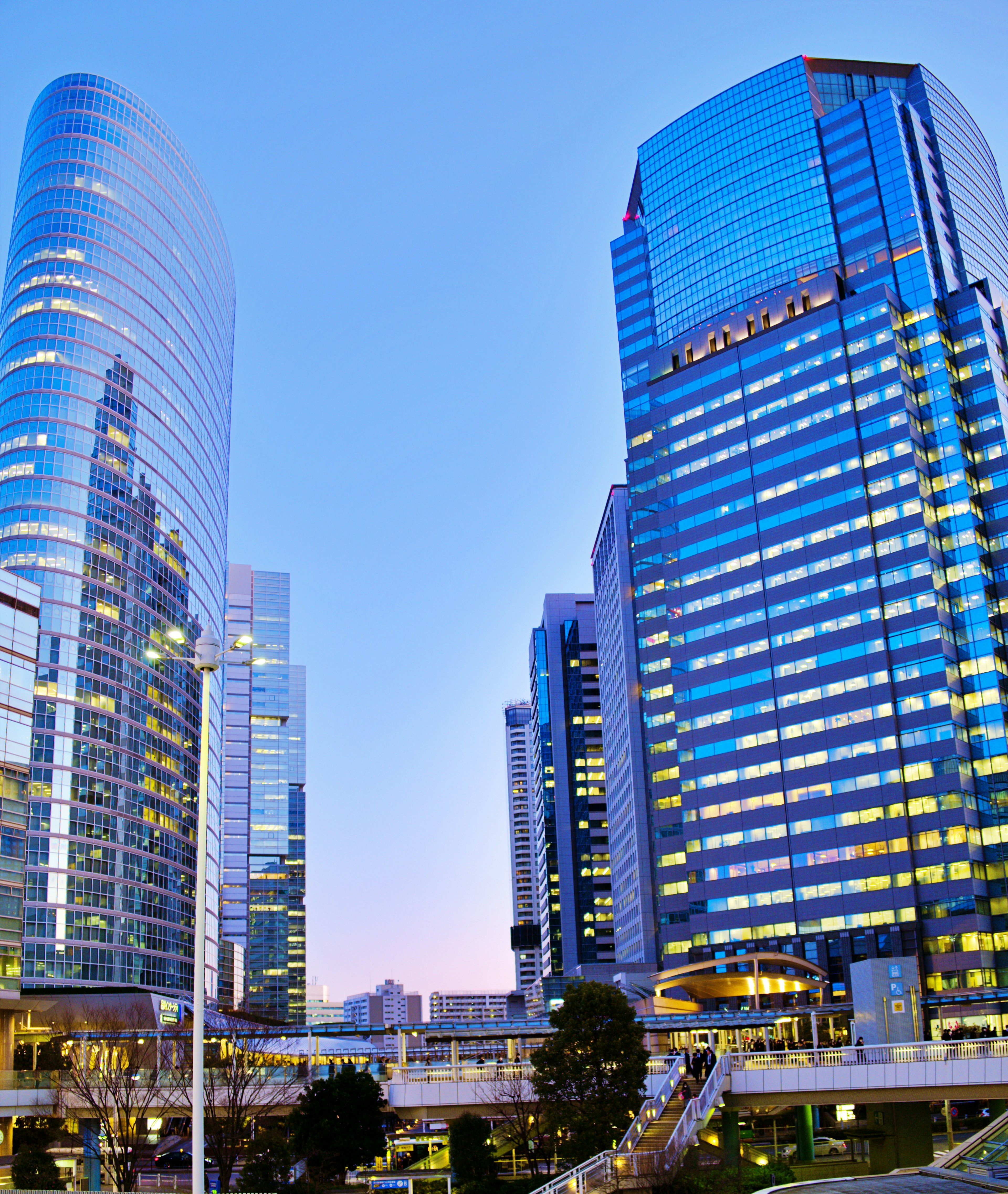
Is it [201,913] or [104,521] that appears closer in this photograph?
[201,913]

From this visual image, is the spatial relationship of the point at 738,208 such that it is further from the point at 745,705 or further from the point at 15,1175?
the point at 15,1175

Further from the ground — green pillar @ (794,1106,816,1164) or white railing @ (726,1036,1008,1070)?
white railing @ (726,1036,1008,1070)

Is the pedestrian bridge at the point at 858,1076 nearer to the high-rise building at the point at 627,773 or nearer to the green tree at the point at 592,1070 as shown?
the green tree at the point at 592,1070

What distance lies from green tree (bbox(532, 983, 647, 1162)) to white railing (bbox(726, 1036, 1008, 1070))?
17.3 feet

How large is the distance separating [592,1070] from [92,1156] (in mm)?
27746

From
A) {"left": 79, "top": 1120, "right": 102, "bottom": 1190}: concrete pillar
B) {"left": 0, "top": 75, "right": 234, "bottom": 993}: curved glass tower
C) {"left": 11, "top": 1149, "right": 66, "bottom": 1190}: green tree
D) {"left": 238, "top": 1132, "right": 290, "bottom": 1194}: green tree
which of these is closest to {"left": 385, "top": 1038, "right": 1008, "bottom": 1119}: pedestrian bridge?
{"left": 238, "top": 1132, "right": 290, "bottom": 1194}: green tree

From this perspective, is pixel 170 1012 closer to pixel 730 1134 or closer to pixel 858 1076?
pixel 730 1134

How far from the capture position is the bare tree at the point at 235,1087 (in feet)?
151

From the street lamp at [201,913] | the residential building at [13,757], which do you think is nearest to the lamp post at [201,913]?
the street lamp at [201,913]

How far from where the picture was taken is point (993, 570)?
12675 cm

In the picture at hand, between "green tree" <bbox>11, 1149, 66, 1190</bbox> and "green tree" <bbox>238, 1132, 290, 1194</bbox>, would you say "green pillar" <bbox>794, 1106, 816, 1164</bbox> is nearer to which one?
"green tree" <bbox>238, 1132, 290, 1194</bbox>

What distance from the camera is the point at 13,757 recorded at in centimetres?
7481

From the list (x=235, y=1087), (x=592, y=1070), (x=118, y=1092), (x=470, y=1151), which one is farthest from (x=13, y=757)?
(x=592, y=1070)

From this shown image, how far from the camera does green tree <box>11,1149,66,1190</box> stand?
47344mm
